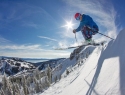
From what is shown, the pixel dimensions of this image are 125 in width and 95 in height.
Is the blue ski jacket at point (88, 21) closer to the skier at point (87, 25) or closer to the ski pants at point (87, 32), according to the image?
the skier at point (87, 25)

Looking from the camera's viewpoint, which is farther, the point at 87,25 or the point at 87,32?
the point at 87,32

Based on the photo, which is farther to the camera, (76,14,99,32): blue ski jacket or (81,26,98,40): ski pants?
(81,26,98,40): ski pants

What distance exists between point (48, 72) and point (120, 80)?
57391mm

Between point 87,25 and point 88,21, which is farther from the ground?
point 88,21

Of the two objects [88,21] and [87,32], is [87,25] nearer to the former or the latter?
[88,21]

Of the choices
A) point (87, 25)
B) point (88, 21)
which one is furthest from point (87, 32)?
point (88, 21)

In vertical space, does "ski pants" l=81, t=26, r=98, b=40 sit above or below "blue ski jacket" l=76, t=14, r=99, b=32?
below

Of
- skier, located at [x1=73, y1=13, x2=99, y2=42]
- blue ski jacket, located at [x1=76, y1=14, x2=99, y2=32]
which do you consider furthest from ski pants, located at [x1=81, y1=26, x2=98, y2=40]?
blue ski jacket, located at [x1=76, y1=14, x2=99, y2=32]

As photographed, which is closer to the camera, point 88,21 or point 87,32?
point 88,21

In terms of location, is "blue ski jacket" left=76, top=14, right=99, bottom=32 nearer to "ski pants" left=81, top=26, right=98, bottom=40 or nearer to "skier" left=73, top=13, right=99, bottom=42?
"skier" left=73, top=13, right=99, bottom=42

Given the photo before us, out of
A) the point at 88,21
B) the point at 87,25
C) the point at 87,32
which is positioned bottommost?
the point at 87,32

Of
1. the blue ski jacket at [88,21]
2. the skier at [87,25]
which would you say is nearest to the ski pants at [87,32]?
the skier at [87,25]

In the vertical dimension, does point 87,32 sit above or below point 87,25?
below

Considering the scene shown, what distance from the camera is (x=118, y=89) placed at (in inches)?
137
